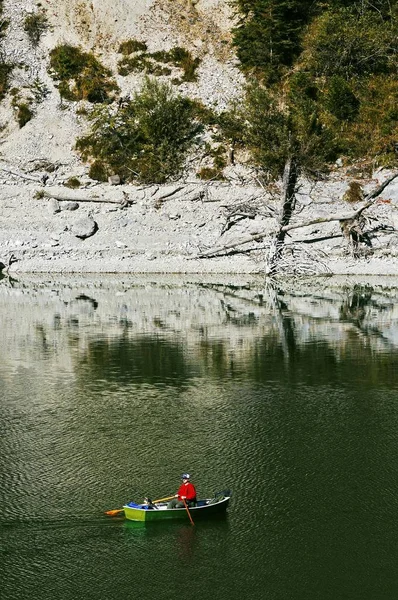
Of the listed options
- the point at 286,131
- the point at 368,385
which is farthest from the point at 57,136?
the point at 368,385

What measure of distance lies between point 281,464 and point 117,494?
4525 mm

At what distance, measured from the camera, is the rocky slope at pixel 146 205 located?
54125 millimetres

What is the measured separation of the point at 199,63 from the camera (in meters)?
74.8

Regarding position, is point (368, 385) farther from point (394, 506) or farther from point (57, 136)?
point (57, 136)

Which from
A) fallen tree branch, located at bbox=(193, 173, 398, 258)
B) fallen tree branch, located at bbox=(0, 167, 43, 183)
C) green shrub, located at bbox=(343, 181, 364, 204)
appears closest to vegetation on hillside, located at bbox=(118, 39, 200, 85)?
fallen tree branch, located at bbox=(0, 167, 43, 183)

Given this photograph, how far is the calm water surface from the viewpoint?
49.6ft

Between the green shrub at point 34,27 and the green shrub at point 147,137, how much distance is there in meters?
15.8

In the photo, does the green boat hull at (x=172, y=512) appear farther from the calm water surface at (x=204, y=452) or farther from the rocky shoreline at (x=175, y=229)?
the rocky shoreline at (x=175, y=229)

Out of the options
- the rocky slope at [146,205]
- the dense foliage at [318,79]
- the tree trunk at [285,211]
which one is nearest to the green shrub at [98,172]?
the rocky slope at [146,205]

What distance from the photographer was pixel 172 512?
667 inches

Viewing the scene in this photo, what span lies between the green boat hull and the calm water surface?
7.9 inches

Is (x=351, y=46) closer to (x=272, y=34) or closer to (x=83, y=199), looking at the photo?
(x=272, y=34)

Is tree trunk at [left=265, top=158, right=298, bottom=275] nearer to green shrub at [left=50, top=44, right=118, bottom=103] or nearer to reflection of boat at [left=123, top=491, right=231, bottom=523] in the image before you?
green shrub at [left=50, top=44, right=118, bottom=103]

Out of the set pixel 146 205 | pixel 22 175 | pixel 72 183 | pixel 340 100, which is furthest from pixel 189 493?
pixel 340 100
